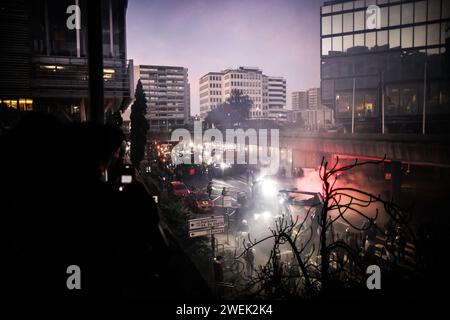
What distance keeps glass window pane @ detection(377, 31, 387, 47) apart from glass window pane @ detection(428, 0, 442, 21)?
6.61 metres

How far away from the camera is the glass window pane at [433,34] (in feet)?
155

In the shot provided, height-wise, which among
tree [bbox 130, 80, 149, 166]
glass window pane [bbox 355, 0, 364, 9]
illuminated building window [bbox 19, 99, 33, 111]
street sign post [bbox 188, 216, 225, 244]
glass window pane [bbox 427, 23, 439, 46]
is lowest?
street sign post [bbox 188, 216, 225, 244]

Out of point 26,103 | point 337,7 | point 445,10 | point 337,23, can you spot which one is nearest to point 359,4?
point 337,7

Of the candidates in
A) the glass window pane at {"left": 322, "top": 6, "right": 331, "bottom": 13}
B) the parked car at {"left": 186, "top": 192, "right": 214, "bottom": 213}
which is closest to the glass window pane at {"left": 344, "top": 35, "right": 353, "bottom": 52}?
the glass window pane at {"left": 322, "top": 6, "right": 331, "bottom": 13}

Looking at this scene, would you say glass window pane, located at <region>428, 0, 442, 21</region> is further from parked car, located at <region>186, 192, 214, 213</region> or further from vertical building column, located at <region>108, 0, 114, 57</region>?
parked car, located at <region>186, 192, 214, 213</region>

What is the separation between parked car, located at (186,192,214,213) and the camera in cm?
2359

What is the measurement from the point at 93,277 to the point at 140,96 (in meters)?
26.9

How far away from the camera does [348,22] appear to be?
5544 cm

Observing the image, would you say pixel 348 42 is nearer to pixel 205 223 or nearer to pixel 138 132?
pixel 138 132

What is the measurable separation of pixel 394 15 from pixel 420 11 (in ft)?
12.1

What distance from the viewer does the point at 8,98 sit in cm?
2142

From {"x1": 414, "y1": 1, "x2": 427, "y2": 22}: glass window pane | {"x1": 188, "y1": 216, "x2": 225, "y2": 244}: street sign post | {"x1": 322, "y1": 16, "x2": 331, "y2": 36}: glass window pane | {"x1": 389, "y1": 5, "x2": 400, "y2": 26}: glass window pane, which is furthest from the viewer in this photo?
{"x1": 322, "y1": 16, "x2": 331, "y2": 36}: glass window pane

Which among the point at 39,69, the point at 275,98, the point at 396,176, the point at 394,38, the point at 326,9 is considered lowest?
the point at 396,176

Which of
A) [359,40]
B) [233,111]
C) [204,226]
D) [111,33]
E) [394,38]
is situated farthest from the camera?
[233,111]
